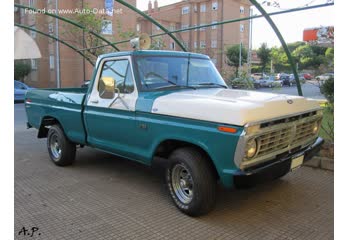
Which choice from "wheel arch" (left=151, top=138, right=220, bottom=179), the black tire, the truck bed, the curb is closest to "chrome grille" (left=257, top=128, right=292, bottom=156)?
"wheel arch" (left=151, top=138, right=220, bottom=179)

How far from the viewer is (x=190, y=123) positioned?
3.86 meters

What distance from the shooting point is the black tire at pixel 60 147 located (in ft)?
20.1

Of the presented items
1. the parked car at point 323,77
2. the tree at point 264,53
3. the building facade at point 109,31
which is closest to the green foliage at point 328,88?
the parked car at point 323,77

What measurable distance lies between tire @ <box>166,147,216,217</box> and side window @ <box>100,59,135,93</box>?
1.31 meters

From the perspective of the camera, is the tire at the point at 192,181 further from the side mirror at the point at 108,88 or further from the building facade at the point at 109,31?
the building facade at the point at 109,31

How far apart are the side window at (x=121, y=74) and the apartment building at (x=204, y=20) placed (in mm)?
38181

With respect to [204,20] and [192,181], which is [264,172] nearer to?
[192,181]

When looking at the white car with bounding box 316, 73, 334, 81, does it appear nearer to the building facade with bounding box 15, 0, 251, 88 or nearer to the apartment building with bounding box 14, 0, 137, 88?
the building facade with bounding box 15, 0, 251, 88

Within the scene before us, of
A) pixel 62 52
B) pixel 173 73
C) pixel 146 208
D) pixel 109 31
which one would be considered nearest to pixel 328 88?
pixel 173 73
